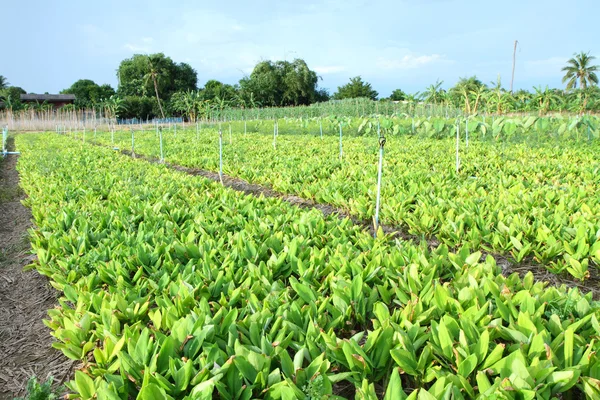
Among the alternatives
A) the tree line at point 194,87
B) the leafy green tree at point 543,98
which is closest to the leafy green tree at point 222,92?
the tree line at point 194,87

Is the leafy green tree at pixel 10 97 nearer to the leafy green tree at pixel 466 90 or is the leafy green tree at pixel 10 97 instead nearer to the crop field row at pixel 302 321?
the leafy green tree at pixel 466 90

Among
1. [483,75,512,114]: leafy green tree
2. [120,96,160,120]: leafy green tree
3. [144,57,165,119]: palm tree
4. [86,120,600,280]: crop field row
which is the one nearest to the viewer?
[86,120,600,280]: crop field row

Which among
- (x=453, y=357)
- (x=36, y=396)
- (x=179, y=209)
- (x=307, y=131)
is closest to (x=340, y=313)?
(x=453, y=357)

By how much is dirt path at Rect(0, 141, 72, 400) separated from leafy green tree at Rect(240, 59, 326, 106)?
1879 inches

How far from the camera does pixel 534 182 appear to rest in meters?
6.38

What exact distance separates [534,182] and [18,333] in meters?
6.47

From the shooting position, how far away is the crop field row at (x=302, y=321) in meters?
1.75

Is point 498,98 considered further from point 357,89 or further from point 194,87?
point 194,87

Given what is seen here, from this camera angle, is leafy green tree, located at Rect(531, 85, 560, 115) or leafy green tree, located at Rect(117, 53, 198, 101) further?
leafy green tree, located at Rect(117, 53, 198, 101)

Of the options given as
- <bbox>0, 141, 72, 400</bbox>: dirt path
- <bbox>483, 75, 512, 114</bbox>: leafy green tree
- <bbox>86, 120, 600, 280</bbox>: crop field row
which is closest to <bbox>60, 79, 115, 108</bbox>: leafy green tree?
<bbox>483, 75, 512, 114</bbox>: leafy green tree

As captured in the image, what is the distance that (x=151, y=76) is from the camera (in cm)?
5391

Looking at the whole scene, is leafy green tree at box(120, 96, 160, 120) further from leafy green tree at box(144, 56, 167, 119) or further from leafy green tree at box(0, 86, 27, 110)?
leafy green tree at box(0, 86, 27, 110)

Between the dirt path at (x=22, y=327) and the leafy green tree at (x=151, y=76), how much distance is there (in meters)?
52.6

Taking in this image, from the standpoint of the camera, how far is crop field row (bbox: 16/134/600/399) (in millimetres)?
1747
